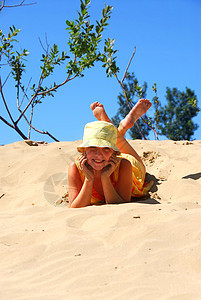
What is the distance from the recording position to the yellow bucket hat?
11.9ft

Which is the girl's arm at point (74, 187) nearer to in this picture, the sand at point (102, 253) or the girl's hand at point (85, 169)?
the girl's hand at point (85, 169)

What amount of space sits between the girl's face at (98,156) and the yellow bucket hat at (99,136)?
0.20 ft

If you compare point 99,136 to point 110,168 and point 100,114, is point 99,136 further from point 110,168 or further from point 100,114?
point 100,114

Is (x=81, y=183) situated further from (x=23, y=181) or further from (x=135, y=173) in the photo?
(x=23, y=181)

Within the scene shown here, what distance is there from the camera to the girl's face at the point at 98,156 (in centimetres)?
365

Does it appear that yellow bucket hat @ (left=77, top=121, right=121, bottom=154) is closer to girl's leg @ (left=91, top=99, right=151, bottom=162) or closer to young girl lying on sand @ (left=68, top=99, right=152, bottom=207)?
young girl lying on sand @ (left=68, top=99, right=152, bottom=207)

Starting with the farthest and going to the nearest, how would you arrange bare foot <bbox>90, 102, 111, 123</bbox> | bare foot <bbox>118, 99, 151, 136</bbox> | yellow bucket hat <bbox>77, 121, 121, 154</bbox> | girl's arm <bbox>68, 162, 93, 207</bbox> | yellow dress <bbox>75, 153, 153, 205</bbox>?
bare foot <bbox>118, 99, 151, 136</bbox> → bare foot <bbox>90, 102, 111, 123</bbox> → yellow dress <bbox>75, 153, 153, 205</bbox> → girl's arm <bbox>68, 162, 93, 207</bbox> → yellow bucket hat <bbox>77, 121, 121, 154</bbox>

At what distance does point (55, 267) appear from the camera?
2.20 m

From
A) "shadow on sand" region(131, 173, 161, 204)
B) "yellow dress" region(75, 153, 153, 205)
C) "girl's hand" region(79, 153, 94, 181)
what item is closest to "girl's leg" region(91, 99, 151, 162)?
"yellow dress" region(75, 153, 153, 205)

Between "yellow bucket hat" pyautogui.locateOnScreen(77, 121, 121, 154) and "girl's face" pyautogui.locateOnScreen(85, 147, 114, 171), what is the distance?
0.06m

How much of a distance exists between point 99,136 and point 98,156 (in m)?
0.22

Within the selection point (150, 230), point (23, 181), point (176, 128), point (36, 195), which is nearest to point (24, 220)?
point (150, 230)

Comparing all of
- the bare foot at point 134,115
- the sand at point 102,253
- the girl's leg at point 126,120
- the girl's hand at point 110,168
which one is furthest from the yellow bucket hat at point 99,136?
the bare foot at point 134,115

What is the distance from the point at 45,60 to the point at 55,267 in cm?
796
